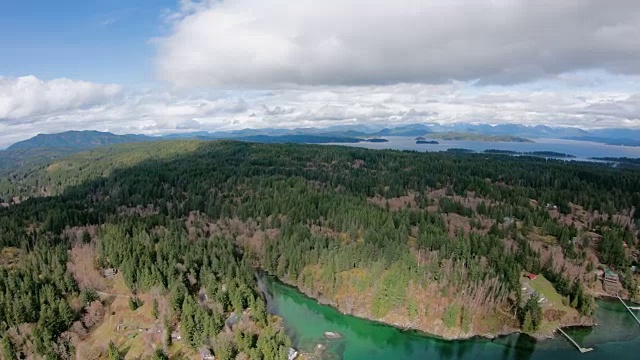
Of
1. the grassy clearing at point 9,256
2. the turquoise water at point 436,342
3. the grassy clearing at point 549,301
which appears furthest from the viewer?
the grassy clearing at point 9,256

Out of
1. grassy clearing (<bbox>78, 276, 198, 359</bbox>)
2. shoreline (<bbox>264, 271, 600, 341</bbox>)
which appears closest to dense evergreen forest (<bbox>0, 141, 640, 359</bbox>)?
shoreline (<bbox>264, 271, 600, 341</bbox>)

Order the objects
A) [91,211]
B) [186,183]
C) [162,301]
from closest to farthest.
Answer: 1. [162,301]
2. [91,211]
3. [186,183]

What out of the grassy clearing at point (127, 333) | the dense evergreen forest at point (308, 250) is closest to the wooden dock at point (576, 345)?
the dense evergreen forest at point (308, 250)

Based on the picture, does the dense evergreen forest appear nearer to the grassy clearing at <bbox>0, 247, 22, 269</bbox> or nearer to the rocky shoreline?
the grassy clearing at <bbox>0, 247, 22, 269</bbox>

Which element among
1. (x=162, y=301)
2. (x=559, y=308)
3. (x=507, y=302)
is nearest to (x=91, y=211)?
(x=162, y=301)

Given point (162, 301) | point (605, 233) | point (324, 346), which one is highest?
point (605, 233)

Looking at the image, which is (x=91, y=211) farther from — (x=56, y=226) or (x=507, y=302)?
(x=507, y=302)

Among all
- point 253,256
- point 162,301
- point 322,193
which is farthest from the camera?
point 322,193

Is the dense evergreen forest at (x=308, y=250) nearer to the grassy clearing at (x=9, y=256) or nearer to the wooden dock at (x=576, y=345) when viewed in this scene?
the grassy clearing at (x=9, y=256)

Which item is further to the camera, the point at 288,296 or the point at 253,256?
the point at 253,256
